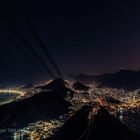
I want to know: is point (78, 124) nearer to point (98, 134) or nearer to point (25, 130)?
point (98, 134)

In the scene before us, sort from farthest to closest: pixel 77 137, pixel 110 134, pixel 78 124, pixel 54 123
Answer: pixel 54 123 < pixel 78 124 < pixel 110 134 < pixel 77 137

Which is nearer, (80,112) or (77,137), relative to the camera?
(77,137)

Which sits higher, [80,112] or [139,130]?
[80,112]

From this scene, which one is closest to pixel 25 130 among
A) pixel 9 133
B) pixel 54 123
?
pixel 9 133

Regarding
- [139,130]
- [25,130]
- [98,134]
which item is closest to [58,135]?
[98,134]

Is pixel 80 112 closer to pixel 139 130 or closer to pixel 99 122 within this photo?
pixel 99 122

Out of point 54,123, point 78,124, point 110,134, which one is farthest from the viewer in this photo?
point 54,123
